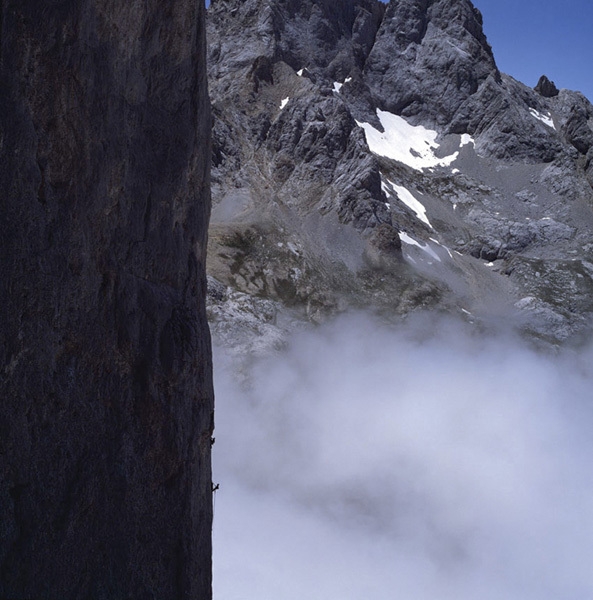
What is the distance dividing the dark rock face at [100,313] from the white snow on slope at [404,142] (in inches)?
4505

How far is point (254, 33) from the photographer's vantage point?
11781 cm

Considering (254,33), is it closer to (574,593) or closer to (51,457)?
(574,593)

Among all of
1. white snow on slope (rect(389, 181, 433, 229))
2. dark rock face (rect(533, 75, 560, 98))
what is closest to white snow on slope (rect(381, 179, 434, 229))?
white snow on slope (rect(389, 181, 433, 229))

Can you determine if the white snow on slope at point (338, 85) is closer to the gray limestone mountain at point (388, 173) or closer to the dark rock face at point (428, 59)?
the gray limestone mountain at point (388, 173)

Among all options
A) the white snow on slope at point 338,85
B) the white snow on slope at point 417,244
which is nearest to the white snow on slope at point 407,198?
the white snow on slope at point 417,244

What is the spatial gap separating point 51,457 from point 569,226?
363 ft

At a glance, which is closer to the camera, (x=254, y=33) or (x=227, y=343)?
(x=227, y=343)

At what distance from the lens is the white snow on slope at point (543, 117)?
13200 cm

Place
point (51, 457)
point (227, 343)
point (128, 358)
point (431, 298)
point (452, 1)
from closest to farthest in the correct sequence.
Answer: point (51, 457), point (128, 358), point (227, 343), point (431, 298), point (452, 1)

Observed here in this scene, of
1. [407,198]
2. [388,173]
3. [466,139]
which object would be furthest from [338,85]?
[407,198]

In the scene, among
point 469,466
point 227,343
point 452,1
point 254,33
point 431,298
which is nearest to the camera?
point 227,343

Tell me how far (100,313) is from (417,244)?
90355 millimetres

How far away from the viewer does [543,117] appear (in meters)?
135

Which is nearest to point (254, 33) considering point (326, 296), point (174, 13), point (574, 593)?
point (326, 296)
